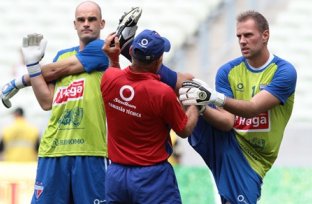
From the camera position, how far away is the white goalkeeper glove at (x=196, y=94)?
707 cm

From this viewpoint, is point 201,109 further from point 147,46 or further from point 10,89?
point 10,89

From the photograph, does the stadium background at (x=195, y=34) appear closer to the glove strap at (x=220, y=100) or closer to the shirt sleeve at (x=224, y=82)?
the shirt sleeve at (x=224, y=82)

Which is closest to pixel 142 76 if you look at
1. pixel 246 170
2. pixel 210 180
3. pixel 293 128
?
pixel 246 170

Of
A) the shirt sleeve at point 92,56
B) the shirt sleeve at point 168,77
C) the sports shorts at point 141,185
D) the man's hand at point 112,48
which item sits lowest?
the sports shorts at point 141,185

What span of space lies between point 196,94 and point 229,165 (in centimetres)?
91

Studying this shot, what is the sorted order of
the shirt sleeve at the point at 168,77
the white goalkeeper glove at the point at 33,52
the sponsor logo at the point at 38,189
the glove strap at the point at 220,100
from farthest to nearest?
the sponsor logo at the point at 38,189
the white goalkeeper glove at the point at 33,52
the shirt sleeve at the point at 168,77
the glove strap at the point at 220,100

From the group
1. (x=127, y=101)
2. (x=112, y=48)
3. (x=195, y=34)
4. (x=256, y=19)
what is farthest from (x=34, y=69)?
(x=195, y=34)

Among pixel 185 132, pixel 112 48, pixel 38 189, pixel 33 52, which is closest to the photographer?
pixel 185 132

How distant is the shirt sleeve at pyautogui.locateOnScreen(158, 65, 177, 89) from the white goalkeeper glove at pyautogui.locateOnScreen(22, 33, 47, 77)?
96 centimetres

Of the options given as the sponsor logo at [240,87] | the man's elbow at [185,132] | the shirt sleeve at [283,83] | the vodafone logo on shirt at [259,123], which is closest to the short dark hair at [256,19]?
the shirt sleeve at [283,83]

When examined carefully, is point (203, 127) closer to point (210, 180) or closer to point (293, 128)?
point (210, 180)

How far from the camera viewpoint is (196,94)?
23.2 feet

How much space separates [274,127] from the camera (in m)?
7.76

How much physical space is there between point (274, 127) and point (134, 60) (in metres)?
1.24
